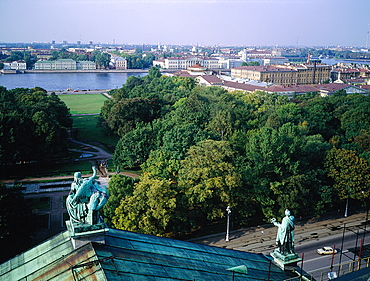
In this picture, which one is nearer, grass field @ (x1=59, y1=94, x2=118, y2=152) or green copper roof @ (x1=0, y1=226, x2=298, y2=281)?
green copper roof @ (x1=0, y1=226, x2=298, y2=281)

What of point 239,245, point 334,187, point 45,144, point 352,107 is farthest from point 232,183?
point 352,107

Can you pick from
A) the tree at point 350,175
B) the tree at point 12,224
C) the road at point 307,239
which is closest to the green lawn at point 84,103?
the tree at point 12,224

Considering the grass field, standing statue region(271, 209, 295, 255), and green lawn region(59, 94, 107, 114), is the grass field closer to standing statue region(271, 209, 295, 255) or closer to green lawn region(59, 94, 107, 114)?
green lawn region(59, 94, 107, 114)

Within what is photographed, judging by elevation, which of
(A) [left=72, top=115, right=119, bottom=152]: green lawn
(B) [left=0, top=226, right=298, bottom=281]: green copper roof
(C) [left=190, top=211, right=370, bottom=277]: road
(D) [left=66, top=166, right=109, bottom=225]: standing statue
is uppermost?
(D) [left=66, top=166, right=109, bottom=225]: standing statue

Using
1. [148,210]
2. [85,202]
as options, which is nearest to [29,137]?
[148,210]

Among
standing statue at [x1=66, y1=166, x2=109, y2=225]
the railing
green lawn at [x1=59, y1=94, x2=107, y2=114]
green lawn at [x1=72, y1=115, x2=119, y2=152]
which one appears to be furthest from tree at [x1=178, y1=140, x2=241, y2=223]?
green lawn at [x1=59, y1=94, x2=107, y2=114]

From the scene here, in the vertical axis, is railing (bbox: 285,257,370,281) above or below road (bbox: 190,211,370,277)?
above

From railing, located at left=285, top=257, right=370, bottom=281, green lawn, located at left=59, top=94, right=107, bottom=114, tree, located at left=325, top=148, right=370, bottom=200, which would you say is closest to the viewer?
railing, located at left=285, top=257, right=370, bottom=281
